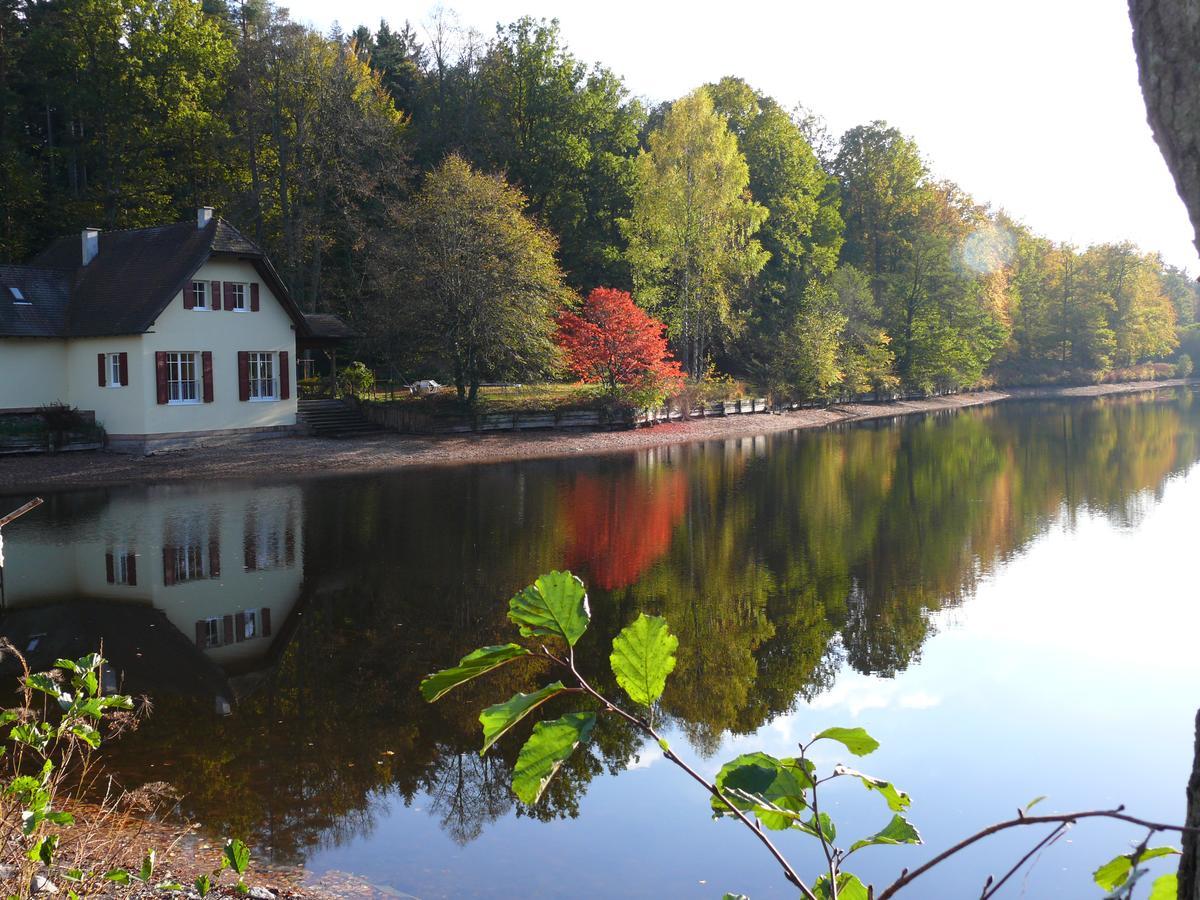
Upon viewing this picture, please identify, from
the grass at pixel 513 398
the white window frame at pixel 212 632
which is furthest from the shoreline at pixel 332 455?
the white window frame at pixel 212 632

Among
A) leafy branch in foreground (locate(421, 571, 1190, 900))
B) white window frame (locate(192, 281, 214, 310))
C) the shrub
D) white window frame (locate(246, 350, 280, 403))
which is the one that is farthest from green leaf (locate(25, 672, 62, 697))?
the shrub

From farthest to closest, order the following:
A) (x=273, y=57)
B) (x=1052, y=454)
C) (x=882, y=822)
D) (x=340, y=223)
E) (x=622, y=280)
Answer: (x=622, y=280) → (x=340, y=223) → (x=273, y=57) → (x=1052, y=454) → (x=882, y=822)

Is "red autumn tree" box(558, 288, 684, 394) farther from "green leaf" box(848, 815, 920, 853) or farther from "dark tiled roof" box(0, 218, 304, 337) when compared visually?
"green leaf" box(848, 815, 920, 853)

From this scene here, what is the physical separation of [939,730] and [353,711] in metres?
5.32

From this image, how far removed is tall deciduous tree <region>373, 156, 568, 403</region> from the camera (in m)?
32.7

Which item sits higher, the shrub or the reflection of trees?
the shrub

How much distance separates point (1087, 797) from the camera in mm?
7621

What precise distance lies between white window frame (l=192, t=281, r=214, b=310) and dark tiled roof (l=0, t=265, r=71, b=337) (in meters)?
3.95

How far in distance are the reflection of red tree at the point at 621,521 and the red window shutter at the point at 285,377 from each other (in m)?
11.1

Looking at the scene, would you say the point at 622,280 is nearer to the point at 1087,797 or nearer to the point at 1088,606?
the point at 1088,606

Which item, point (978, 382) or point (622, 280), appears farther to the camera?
point (978, 382)

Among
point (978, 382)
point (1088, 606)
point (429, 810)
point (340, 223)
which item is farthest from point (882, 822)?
point (978, 382)

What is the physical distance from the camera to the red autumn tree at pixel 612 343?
36.8 metres

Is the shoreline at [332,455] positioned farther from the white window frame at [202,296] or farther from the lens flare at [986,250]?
the lens flare at [986,250]
